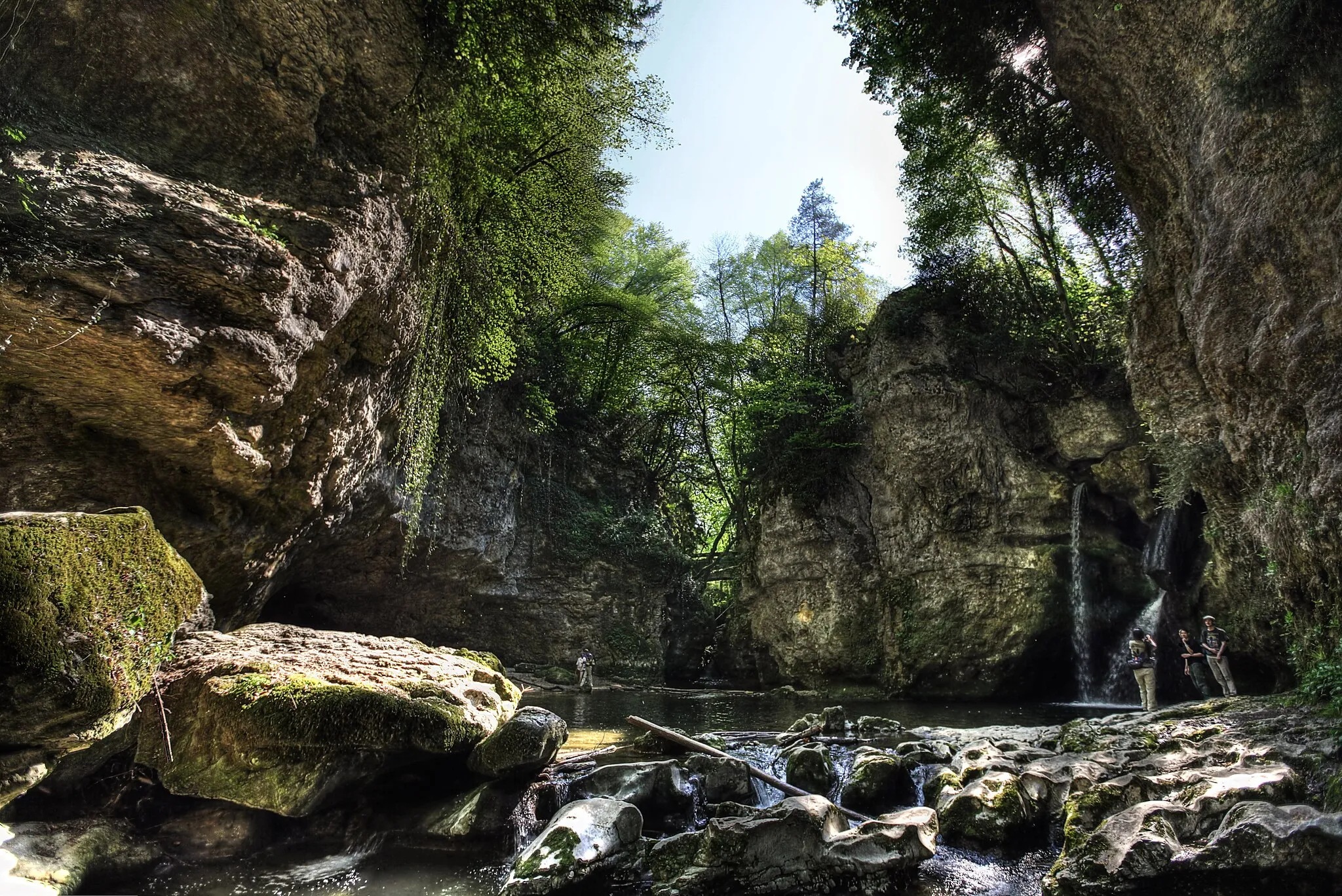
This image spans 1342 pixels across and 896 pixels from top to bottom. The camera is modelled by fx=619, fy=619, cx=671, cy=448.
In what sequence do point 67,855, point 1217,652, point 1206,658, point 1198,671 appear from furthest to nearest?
point 1198,671 → point 1206,658 → point 1217,652 → point 67,855

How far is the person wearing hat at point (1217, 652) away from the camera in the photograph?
379 inches

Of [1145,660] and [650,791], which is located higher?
[1145,660]

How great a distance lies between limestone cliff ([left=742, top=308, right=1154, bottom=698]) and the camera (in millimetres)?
14219

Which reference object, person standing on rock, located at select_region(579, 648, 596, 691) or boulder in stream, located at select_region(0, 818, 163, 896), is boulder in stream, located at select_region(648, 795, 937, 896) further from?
person standing on rock, located at select_region(579, 648, 596, 691)

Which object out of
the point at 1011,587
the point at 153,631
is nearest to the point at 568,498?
the point at 1011,587

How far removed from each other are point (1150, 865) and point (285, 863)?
18.7 ft

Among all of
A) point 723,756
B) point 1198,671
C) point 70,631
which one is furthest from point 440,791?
point 1198,671

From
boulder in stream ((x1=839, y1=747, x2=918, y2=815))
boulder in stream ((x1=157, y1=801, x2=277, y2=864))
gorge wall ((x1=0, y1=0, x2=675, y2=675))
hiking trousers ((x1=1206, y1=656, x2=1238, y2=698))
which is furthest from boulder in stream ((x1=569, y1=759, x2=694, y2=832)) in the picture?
hiking trousers ((x1=1206, y1=656, x2=1238, y2=698))

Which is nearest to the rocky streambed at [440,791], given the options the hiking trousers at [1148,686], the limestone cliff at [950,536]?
the hiking trousers at [1148,686]

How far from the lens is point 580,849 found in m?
4.30

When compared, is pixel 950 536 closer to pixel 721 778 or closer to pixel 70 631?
pixel 721 778

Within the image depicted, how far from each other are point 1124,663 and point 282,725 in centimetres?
1495

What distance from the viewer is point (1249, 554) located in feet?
30.6

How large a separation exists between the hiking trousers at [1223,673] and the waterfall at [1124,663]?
2701 mm
